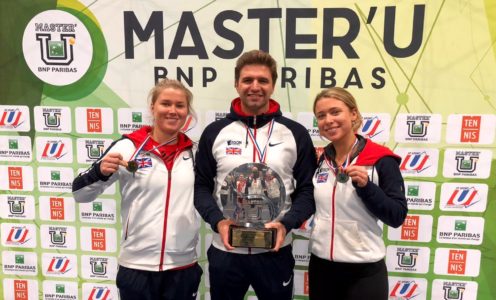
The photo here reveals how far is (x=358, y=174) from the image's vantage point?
131 centimetres

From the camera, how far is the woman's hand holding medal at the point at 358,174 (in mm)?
1309

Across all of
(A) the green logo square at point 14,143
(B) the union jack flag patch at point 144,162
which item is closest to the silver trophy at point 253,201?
(B) the union jack flag patch at point 144,162

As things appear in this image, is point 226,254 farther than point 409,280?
No

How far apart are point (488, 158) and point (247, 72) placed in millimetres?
1429

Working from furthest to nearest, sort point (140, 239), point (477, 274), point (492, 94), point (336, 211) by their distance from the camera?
point (477, 274), point (492, 94), point (140, 239), point (336, 211)

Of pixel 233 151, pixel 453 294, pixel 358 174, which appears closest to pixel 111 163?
pixel 233 151

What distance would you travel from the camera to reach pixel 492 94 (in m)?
1.97

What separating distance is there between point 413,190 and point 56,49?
7.13 feet

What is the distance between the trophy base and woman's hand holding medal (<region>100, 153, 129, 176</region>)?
511 mm

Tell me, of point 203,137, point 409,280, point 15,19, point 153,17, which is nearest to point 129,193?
point 203,137

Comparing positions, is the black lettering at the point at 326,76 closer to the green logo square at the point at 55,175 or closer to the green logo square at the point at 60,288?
the green logo square at the point at 55,175

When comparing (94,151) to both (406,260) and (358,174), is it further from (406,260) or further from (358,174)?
(406,260)

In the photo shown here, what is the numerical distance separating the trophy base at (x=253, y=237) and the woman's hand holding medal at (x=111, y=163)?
1.68 ft

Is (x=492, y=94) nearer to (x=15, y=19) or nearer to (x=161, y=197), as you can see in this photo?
(x=161, y=197)
